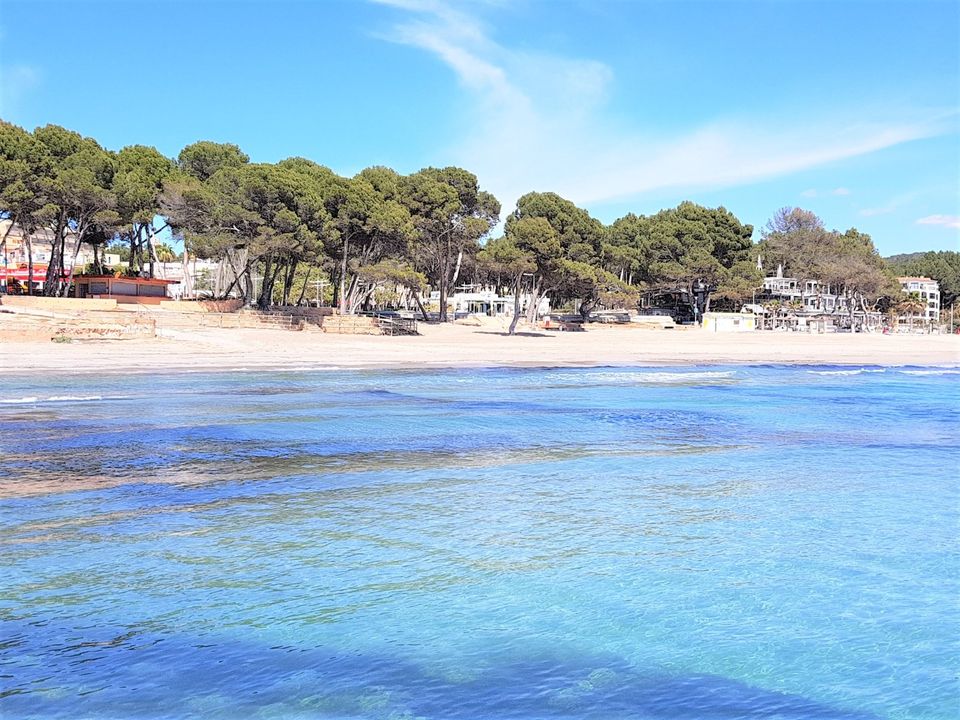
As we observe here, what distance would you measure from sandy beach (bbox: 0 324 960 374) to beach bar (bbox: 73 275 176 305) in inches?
452

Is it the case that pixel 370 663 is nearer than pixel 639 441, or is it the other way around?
pixel 370 663

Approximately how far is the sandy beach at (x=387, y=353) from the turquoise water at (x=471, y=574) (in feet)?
40.0

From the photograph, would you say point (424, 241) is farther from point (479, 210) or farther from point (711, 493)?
point (711, 493)

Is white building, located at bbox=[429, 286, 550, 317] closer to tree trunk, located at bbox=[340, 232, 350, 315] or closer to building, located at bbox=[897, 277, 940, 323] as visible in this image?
tree trunk, located at bbox=[340, 232, 350, 315]

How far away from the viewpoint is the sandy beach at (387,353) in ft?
81.2

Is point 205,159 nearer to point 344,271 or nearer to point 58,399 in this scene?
point 344,271

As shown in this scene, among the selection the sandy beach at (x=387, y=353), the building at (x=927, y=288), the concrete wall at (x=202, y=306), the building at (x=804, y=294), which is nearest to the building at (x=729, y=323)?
the building at (x=804, y=294)

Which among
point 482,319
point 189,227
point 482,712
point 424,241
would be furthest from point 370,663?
point 482,319

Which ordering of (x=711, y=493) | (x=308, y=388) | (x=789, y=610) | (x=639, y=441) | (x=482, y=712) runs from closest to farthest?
(x=482, y=712), (x=789, y=610), (x=711, y=493), (x=639, y=441), (x=308, y=388)

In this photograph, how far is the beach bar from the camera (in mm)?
45750

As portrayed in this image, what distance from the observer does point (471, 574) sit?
6176mm

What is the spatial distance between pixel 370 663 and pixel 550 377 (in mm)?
20280

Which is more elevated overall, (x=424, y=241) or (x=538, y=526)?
(x=424, y=241)

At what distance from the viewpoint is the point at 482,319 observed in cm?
6488
